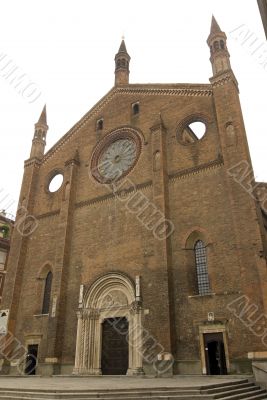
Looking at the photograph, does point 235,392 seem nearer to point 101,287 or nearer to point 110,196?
point 101,287

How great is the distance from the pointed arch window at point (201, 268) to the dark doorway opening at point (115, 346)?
13.9 ft

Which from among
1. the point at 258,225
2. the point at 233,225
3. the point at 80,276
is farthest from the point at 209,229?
the point at 80,276

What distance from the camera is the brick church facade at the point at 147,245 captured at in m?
14.8

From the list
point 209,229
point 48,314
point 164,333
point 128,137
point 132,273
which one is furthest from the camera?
point 128,137

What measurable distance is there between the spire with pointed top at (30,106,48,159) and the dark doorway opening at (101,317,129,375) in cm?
1384

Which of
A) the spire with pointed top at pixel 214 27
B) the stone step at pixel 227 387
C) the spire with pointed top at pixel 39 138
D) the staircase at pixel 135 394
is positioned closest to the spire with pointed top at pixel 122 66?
the spire with pointed top at pixel 39 138

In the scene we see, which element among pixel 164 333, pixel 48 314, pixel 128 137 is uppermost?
pixel 128 137

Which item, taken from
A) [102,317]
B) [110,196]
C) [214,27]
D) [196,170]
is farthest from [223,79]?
[102,317]

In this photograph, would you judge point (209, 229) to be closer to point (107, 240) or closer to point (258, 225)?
point (258, 225)

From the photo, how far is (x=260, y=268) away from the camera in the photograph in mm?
13891

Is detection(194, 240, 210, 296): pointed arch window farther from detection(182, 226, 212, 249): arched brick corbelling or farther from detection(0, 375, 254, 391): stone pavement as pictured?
detection(0, 375, 254, 391): stone pavement

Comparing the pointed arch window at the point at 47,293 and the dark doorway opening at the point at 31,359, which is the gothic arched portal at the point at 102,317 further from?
the dark doorway opening at the point at 31,359

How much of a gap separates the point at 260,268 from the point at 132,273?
6465 millimetres

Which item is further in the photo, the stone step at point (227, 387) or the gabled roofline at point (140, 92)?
the gabled roofline at point (140, 92)
